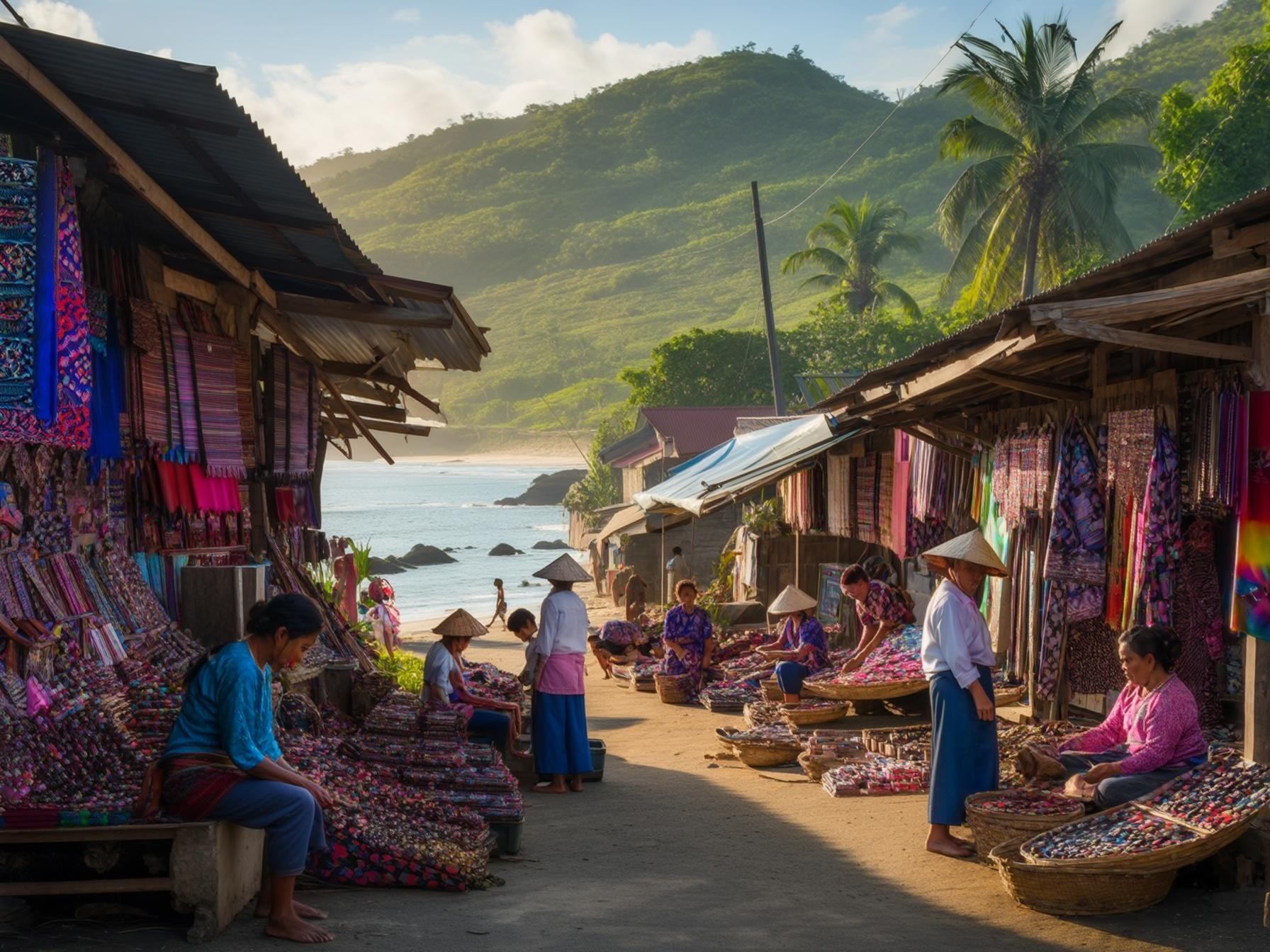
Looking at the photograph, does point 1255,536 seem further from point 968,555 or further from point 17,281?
point 17,281

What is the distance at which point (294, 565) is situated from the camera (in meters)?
10.2

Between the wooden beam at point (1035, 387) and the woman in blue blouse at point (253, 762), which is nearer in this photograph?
the woman in blue blouse at point (253, 762)

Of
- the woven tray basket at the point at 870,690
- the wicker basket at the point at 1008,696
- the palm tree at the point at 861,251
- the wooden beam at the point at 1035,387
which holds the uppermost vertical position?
A: the palm tree at the point at 861,251

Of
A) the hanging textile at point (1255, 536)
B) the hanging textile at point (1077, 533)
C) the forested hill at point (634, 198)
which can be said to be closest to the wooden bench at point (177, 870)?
the hanging textile at point (1255, 536)

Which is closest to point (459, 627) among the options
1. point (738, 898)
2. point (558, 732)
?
point (558, 732)

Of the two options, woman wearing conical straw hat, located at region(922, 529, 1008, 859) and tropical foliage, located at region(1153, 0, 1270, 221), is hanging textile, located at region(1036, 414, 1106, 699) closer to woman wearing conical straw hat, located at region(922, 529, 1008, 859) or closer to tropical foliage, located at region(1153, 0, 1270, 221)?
woman wearing conical straw hat, located at region(922, 529, 1008, 859)

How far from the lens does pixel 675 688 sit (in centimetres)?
1354

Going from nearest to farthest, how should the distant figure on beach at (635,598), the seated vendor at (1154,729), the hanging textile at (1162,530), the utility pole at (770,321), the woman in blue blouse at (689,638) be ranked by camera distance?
1. the seated vendor at (1154,729)
2. the hanging textile at (1162,530)
3. the woman in blue blouse at (689,638)
4. the distant figure on beach at (635,598)
5. the utility pole at (770,321)

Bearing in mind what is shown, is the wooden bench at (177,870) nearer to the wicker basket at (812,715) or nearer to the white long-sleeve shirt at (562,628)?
the white long-sleeve shirt at (562,628)

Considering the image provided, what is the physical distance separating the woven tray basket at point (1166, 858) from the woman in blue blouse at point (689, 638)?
8.28 metres

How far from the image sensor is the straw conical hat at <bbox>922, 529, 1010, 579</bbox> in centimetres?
643

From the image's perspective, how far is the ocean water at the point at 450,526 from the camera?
1649 inches

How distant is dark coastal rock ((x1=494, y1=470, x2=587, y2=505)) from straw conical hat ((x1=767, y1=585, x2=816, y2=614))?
70.9 meters

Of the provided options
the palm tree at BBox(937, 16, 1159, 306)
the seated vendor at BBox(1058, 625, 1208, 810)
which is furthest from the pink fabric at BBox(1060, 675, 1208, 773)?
the palm tree at BBox(937, 16, 1159, 306)
